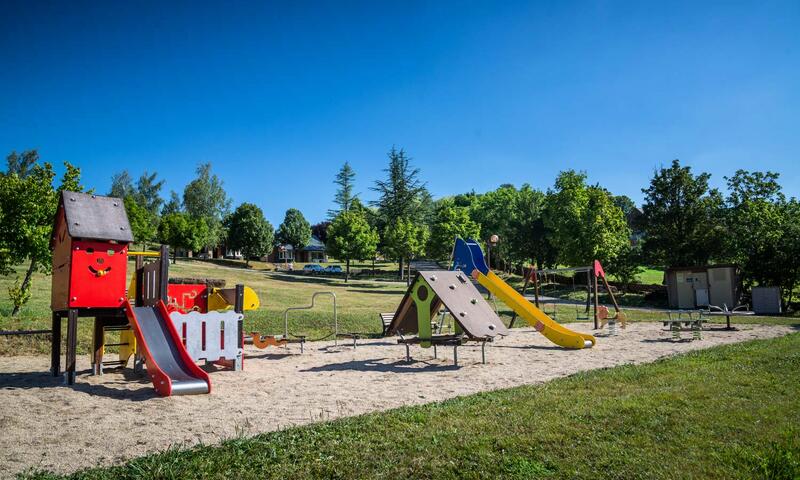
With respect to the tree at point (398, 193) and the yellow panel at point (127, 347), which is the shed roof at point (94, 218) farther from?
the tree at point (398, 193)

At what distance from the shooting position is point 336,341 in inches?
653

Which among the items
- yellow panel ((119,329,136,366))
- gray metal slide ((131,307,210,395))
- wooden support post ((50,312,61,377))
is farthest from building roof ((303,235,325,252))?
gray metal slide ((131,307,210,395))

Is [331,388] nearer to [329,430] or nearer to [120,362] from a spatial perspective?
[329,430]

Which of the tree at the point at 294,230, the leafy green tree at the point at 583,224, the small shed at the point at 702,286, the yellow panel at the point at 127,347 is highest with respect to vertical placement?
the tree at the point at 294,230

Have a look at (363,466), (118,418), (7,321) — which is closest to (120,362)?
(118,418)

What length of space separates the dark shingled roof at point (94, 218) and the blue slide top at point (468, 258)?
10.9 metres

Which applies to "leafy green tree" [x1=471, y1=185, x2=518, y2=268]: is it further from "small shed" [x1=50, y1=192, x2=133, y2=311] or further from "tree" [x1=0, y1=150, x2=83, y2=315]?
"small shed" [x1=50, y1=192, x2=133, y2=311]

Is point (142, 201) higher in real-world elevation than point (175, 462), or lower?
higher

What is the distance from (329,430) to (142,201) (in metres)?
90.5

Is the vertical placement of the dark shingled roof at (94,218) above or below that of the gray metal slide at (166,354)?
above

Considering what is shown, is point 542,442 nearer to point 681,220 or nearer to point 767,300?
point 767,300

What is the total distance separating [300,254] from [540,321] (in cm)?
8652

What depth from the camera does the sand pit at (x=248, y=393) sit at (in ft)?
19.9

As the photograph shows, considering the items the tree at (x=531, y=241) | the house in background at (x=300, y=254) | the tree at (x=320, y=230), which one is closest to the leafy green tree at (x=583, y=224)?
the tree at (x=531, y=241)
